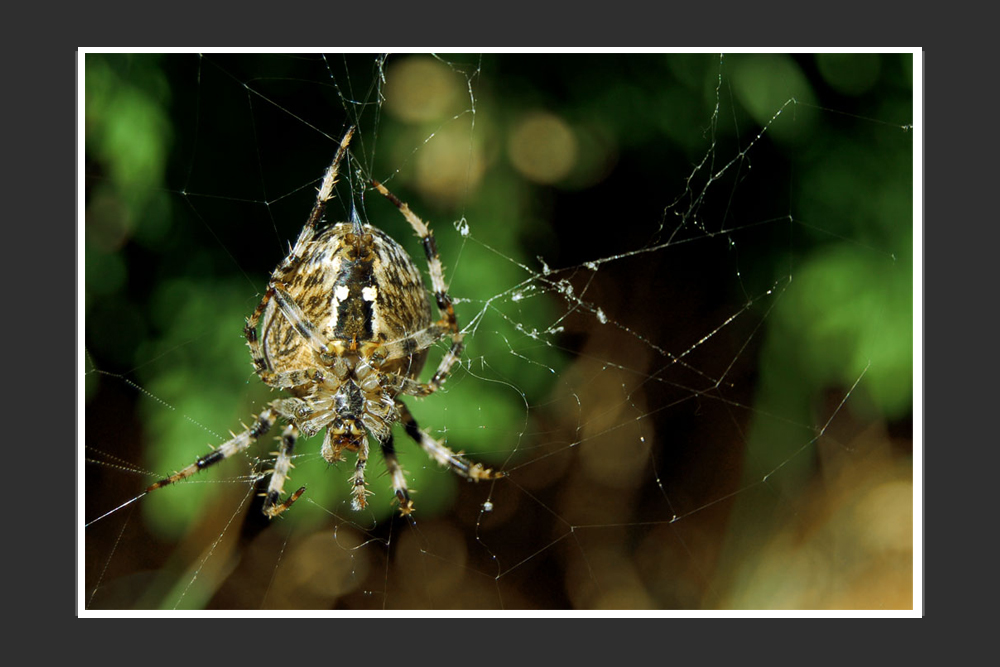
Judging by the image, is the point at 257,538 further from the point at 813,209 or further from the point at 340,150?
the point at 813,209

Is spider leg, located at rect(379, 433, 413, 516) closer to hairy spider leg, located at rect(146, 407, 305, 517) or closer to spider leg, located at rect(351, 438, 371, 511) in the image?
spider leg, located at rect(351, 438, 371, 511)

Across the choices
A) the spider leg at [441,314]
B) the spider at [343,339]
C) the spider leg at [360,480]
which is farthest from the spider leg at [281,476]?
the spider leg at [441,314]

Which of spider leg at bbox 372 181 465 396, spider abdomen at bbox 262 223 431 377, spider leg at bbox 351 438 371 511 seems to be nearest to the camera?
spider abdomen at bbox 262 223 431 377

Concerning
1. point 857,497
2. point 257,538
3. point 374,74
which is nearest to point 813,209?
point 857,497

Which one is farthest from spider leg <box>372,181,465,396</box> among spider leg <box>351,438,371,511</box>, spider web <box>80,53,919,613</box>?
spider leg <box>351,438,371,511</box>

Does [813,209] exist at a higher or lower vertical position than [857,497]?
higher
